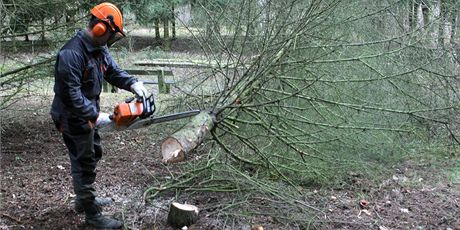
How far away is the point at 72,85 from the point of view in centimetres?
346

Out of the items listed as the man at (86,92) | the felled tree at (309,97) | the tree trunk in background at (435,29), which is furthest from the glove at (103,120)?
the tree trunk in background at (435,29)

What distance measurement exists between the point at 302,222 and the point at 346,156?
1.39 meters

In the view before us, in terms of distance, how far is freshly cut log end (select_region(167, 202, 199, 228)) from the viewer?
152 inches

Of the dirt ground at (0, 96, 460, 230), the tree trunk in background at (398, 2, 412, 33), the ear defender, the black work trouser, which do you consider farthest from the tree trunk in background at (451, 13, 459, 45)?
the black work trouser

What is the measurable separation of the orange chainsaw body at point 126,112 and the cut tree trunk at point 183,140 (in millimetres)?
363

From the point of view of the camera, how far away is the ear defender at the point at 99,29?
3.54 m

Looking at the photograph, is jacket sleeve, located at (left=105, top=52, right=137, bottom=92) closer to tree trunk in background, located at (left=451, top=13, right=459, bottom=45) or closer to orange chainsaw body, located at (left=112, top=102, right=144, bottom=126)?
orange chainsaw body, located at (left=112, top=102, right=144, bottom=126)

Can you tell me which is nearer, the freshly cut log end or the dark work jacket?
the dark work jacket

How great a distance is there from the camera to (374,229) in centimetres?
406

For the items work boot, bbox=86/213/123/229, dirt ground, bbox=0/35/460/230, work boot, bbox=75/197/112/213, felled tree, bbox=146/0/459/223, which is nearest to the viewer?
work boot, bbox=86/213/123/229

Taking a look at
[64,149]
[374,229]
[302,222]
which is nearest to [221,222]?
[302,222]

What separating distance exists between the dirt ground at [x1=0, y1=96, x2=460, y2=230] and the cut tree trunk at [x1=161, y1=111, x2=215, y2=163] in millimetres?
562

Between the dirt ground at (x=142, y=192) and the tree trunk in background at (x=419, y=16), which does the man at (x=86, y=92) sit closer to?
the dirt ground at (x=142, y=192)

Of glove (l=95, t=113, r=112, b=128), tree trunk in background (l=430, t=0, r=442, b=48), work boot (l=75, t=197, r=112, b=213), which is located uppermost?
tree trunk in background (l=430, t=0, r=442, b=48)
